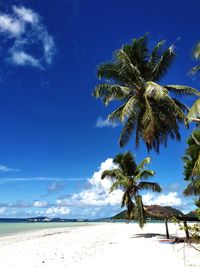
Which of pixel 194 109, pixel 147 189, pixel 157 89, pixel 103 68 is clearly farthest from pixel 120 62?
pixel 147 189

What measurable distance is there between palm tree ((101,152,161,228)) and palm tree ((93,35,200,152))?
8.66 metres

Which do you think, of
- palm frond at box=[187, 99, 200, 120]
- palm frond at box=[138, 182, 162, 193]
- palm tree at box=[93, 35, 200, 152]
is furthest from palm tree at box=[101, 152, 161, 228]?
palm frond at box=[187, 99, 200, 120]

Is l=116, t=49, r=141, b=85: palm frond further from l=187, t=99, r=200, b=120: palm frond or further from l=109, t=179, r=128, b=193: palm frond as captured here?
l=109, t=179, r=128, b=193: palm frond

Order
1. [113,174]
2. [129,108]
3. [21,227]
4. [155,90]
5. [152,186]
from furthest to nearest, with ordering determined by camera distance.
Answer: [21,227] → [113,174] → [152,186] → [129,108] → [155,90]

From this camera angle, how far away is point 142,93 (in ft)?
55.3

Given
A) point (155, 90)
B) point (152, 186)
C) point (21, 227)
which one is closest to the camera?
point (155, 90)

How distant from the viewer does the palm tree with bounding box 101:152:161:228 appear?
85.1ft

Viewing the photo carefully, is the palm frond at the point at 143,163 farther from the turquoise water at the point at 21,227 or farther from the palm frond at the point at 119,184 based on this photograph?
the turquoise water at the point at 21,227

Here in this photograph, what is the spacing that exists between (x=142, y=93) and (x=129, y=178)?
11.9 m

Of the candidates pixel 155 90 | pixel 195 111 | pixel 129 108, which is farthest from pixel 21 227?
pixel 195 111

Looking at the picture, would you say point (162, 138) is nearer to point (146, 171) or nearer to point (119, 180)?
point (146, 171)

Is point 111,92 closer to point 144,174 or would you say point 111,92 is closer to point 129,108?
point 129,108

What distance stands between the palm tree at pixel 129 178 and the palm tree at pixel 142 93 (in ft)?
28.4

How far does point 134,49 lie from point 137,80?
7.33 ft
